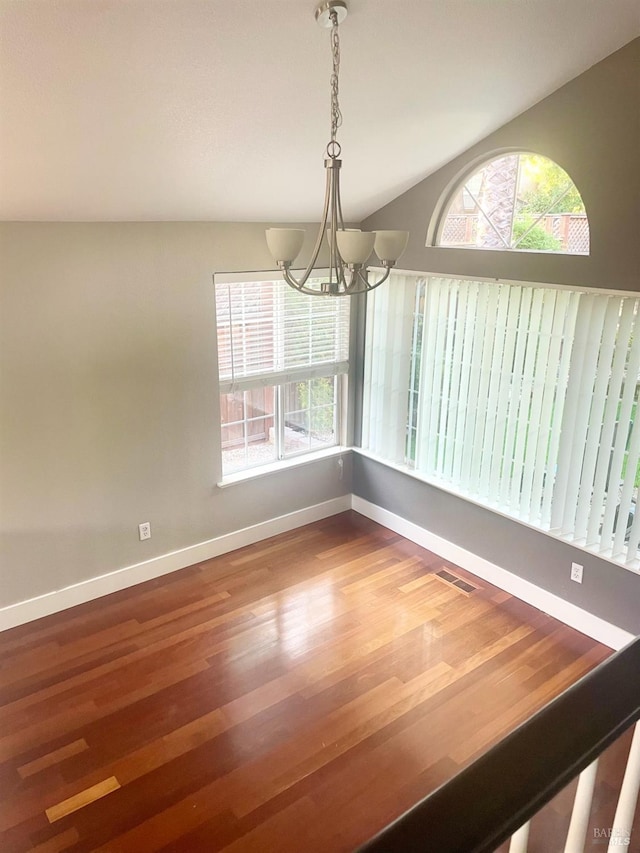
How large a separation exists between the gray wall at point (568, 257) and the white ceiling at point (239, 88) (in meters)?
0.12

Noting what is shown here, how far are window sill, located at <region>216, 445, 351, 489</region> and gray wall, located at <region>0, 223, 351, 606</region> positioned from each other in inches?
5.3

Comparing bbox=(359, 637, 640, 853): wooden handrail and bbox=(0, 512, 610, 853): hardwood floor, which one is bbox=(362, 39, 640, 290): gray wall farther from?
bbox=(359, 637, 640, 853): wooden handrail

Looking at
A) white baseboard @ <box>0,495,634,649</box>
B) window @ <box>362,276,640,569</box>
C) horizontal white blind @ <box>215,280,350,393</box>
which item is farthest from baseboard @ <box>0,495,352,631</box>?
horizontal white blind @ <box>215,280,350,393</box>

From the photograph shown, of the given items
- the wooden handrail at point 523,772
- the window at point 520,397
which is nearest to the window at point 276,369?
the window at point 520,397

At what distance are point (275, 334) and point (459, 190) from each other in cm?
148

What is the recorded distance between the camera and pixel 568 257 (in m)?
3.09

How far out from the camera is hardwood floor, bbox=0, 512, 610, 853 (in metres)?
2.34

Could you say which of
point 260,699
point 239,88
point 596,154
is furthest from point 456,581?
point 239,88

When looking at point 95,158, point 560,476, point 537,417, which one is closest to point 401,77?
point 95,158

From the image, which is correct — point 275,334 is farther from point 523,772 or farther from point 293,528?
point 523,772

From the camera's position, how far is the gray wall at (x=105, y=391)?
10.3 ft

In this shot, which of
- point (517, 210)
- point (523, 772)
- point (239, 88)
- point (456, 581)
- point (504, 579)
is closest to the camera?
point (523, 772)

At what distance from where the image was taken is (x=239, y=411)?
13.6 feet

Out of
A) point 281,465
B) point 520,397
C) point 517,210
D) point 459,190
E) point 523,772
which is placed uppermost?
point 459,190
